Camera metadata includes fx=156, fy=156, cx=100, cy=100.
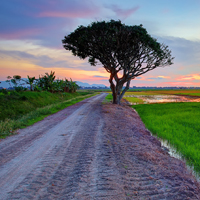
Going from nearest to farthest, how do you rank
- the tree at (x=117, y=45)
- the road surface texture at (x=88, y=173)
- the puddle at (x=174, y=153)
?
1. the road surface texture at (x=88, y=173)
2. the puddle at (x=174, y=153)
3. the tree at (x=117, y=45)

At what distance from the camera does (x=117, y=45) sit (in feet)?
66.7

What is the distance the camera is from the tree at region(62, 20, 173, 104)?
19.2 m

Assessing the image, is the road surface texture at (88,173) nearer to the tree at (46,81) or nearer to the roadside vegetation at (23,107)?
the roadside vegetation at (23,107)

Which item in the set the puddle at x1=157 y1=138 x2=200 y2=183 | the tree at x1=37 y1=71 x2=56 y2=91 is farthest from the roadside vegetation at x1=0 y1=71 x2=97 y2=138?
the puddle at x1=157 y1=138 x2=200 y2=183

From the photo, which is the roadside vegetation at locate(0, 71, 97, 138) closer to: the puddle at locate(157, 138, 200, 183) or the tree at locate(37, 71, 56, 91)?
the tree at locate(37, 71, 56, 91)

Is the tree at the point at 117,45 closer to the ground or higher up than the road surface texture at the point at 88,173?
higher up

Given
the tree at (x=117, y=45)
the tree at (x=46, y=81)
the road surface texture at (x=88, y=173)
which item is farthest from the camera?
the tree at (x=46, y=81)

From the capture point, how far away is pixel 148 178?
4160 mm

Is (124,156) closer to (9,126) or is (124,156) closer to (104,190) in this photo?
(104,190)

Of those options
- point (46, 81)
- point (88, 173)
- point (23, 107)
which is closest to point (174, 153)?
point (88, 173)

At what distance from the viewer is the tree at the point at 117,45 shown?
19234mm

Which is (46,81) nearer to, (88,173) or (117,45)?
(117,45)

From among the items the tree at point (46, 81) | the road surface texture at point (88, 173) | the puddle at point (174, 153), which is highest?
the tree at point (46, 81)

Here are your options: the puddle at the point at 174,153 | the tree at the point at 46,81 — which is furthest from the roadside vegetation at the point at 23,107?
the puddle at the point at 174,153
